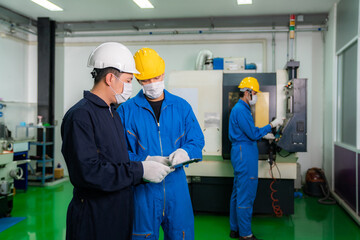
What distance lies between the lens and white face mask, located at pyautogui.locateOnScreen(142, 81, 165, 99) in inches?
73.5

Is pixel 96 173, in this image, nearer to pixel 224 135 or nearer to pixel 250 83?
pixel 250 83

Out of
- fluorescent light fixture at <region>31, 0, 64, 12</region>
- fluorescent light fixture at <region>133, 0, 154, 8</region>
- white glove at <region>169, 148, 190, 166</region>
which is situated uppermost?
fluorescent light fixture at <region>31, 0, 64, 12</region>

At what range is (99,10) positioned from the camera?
4.91m

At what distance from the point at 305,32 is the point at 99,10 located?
11.3ft

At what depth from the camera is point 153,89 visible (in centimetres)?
188

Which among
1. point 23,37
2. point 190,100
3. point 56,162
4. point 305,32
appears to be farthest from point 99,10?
point 305,32

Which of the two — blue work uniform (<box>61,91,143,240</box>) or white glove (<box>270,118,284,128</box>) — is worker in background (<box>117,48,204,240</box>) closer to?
blue work uniform (<box>61,91,143,240</box>)

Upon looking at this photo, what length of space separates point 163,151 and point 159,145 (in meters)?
0.04

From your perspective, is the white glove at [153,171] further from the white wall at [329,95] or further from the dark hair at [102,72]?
the white wall at [329,95]

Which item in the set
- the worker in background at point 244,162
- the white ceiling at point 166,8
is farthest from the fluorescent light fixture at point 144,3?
the worker in background at point 244,162

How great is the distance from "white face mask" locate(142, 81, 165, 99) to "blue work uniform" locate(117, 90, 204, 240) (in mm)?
46

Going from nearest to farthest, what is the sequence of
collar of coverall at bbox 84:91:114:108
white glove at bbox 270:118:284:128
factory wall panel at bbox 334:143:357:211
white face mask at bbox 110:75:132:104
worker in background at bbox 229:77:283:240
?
collar of coverall at bbox 84:91:114:108
white face mask at bbox 110:75:132:104
worker in background at bbox 229:77:283:240
white glove at bbox 270:118:284:128
factory wall panel at bbox 334:143:357:211

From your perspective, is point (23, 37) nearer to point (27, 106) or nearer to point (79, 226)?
point (27, 106)

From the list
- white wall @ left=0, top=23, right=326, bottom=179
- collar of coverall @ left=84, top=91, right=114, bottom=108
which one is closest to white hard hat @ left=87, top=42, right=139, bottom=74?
collar of coverall @ left=84, top=91, right=114, bottom=108
